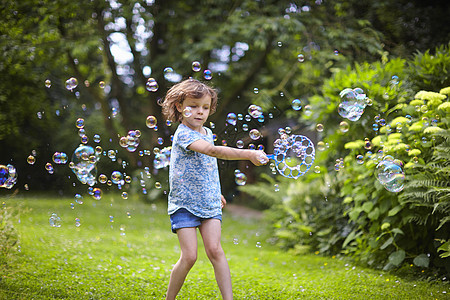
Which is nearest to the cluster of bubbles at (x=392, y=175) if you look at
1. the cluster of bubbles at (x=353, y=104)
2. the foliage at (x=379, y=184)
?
the foliage at (x=379, y=184)

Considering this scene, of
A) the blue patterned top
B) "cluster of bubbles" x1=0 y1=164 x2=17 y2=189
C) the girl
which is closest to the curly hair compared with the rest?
the girl

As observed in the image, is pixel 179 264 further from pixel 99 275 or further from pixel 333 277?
pixel 333 277

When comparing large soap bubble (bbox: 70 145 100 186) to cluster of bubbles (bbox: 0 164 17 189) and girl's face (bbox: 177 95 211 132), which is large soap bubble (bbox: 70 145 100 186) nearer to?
cluster of bubbles (bbox: 0 164 17 189)

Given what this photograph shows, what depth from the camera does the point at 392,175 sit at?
3.36 meters

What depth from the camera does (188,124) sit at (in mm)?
2822

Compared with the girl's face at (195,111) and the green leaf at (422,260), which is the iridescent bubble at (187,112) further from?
the green leaf at (422,260)

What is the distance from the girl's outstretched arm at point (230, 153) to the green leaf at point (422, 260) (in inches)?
88.6

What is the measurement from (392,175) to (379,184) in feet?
2.90

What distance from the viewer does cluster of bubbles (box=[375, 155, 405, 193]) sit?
11.0 ft

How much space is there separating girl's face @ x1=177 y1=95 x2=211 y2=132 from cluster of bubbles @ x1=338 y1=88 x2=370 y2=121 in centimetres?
161

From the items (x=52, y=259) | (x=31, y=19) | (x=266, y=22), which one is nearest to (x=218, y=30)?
(x=266, y=22)

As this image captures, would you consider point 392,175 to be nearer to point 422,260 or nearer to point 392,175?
point 392,175

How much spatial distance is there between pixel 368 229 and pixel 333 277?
0.88m

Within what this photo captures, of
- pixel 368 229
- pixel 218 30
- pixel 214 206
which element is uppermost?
pixel 218 30
